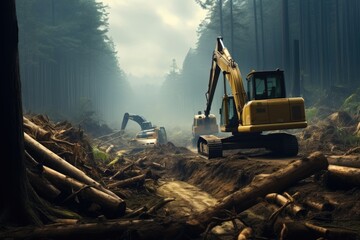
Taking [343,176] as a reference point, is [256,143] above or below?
below

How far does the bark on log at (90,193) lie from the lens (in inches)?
301

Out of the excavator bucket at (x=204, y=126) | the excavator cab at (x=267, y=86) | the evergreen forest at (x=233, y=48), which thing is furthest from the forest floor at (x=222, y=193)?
the evergreen forest at (x=233, y=48)

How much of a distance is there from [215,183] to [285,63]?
99.5ft

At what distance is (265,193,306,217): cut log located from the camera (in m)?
7.55

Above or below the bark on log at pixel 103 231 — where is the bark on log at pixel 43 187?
above

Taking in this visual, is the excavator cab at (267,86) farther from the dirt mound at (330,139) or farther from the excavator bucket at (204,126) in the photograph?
the excavator bucket at (204,126)

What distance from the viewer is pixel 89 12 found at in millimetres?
60156

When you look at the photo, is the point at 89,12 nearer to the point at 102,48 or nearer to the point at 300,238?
the point at 102,48

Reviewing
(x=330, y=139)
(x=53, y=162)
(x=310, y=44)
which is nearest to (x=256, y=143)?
(x=330, y=139)

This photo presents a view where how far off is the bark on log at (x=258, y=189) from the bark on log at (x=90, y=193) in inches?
62.0

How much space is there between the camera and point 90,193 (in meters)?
7.93

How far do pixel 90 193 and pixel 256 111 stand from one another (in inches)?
312

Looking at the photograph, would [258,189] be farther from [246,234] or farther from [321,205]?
[246,234]

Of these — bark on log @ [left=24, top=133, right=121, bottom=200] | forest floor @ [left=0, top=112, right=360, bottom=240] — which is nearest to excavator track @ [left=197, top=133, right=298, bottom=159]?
forest floor @ [left=0, top=112, right=360, bottom=240]
